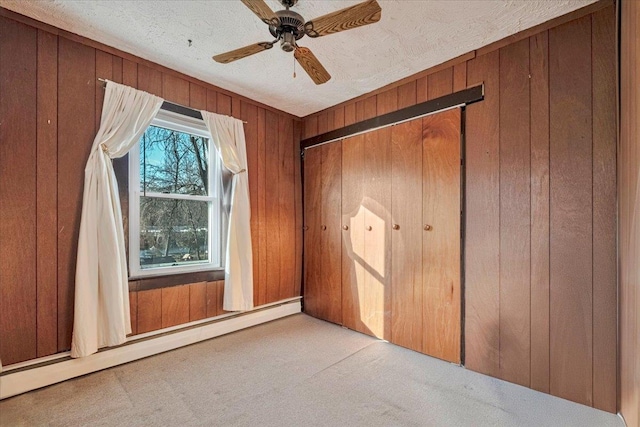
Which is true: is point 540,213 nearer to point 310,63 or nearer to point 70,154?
point 310,63

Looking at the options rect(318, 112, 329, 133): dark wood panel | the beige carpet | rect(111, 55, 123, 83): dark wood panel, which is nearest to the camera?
the beige carpet

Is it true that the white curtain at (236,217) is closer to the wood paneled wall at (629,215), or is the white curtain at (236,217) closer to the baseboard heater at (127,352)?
the baseboard heater at (127,352)

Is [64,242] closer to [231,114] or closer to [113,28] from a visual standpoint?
[113,28]

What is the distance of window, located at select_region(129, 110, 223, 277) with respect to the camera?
8.40ft

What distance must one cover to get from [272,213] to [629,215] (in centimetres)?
290

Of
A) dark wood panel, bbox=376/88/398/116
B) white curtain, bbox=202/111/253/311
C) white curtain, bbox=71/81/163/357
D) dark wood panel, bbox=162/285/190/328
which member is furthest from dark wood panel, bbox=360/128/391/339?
white curtain, bbox=71/81/163/357

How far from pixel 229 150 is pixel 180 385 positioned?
2056 mm

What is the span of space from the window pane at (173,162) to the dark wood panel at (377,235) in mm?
1669

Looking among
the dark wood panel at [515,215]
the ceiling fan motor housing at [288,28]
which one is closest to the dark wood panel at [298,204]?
the ceiling fan motor housing at [288,28]

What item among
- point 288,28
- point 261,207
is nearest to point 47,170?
point 261,207

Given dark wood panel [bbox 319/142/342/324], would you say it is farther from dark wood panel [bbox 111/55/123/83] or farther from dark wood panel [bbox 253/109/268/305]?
dark wood panel [bbox 111/55/123/83]

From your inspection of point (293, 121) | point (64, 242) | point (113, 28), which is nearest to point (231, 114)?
point (293, 121)

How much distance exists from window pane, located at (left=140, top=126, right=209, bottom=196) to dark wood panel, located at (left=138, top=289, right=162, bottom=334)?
89 centimetres

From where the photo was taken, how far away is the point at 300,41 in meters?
2.19
